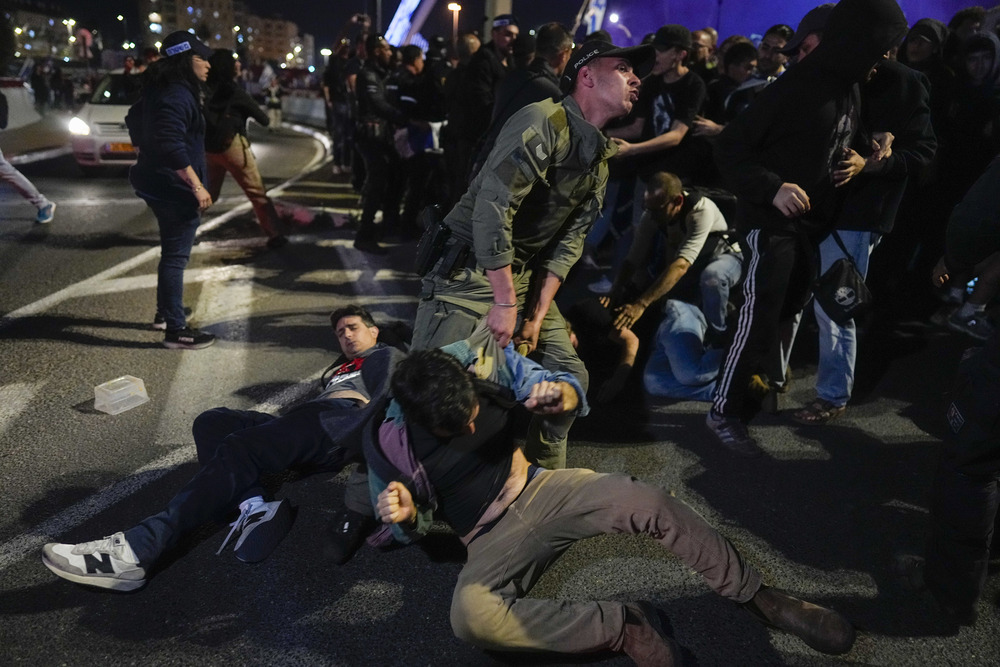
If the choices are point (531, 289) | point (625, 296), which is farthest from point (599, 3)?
point (531, 289)

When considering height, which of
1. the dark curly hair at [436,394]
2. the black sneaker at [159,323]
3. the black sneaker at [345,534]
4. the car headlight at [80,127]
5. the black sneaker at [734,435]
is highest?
the dark curly hair at [436,394]

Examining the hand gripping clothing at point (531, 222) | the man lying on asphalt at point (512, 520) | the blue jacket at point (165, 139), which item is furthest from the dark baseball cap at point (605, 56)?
the blue jacket at point (165, 139)

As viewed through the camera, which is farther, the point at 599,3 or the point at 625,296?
the point at 599,3

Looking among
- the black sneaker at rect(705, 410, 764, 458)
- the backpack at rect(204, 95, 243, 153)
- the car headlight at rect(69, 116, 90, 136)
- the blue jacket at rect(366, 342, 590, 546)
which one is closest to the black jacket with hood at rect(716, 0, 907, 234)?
the black sneaker at rect(705, 410, 764, 458)

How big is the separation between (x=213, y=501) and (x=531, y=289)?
1.69 metres

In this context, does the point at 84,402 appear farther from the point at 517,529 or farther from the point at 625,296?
the point at 625,296

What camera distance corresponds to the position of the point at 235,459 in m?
3.01

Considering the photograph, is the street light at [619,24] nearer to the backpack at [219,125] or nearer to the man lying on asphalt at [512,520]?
the backpack at [219,125]

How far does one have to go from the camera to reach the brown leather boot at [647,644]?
230 centimetres

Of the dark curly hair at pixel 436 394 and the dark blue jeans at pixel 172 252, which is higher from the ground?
the dark curly hair at pixel 436 394

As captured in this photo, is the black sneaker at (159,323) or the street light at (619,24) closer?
the black sneaker at (159,323)

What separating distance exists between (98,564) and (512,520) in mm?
1559

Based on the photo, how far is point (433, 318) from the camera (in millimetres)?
3113

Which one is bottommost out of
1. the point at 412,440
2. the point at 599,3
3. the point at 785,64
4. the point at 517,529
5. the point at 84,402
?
the point at 84,402
